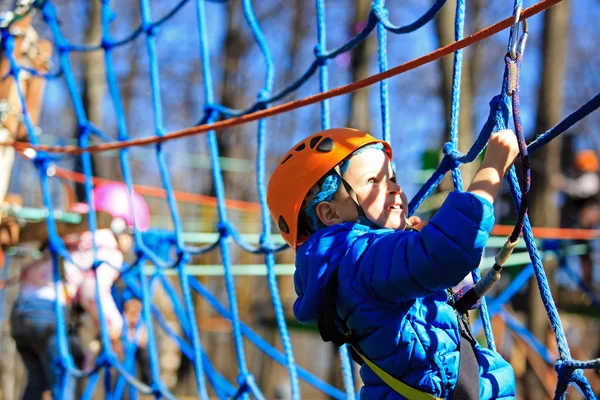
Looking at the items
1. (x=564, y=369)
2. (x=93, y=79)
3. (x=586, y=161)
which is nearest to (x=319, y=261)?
(x=564, y=369)

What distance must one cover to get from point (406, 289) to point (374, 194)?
0.75 ft

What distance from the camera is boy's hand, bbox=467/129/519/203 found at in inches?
41.9

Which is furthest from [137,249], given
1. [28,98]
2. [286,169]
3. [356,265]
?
[356,265]

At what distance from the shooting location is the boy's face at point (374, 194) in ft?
4.15

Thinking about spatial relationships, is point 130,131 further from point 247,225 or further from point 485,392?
point 485,392

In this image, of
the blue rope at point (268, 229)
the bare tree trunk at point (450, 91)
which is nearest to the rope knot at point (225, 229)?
the blue rope at point (268, 229)

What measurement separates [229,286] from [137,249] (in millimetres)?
796

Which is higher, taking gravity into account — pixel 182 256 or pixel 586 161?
pixel 586 161

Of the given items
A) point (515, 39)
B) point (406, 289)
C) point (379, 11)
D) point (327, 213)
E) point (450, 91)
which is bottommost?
point (406, 289)

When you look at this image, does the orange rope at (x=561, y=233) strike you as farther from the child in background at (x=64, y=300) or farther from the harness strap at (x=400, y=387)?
the harness strap at (x=400, y=387)

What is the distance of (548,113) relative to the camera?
16.0 ft

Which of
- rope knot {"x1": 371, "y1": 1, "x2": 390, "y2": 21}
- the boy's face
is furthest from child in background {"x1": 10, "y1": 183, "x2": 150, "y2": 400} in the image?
the boy's face

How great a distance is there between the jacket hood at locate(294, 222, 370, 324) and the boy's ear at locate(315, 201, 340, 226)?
0.04 m

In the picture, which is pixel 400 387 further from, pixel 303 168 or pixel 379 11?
pixel 379 11
